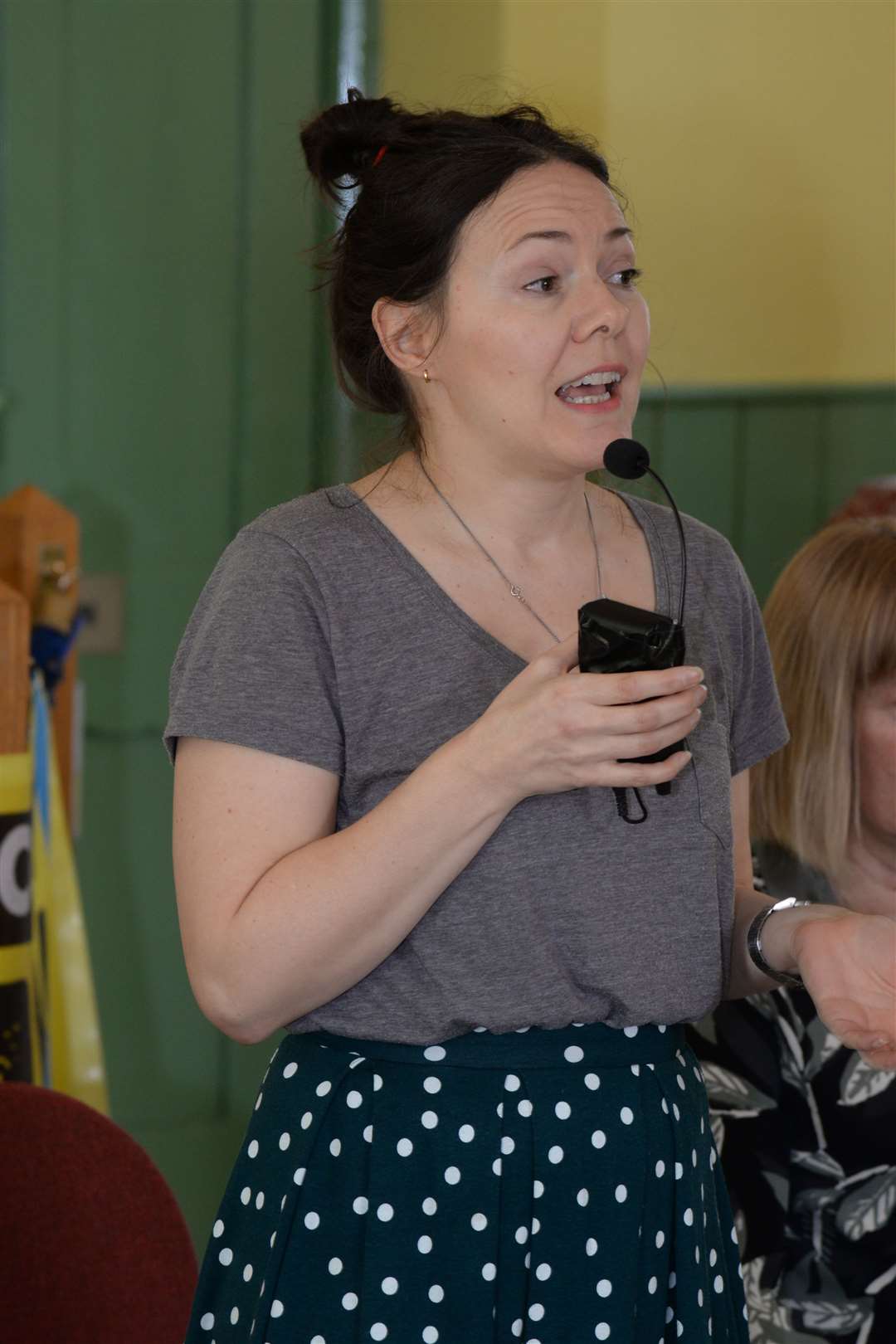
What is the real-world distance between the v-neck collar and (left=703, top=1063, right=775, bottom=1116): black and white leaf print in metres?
0.55

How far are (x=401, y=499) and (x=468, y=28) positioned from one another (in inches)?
67.6

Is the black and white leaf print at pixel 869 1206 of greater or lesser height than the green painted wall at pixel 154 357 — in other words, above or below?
below

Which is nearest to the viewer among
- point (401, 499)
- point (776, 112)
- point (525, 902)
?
point (525, 902)

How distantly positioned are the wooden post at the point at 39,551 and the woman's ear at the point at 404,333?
83cm

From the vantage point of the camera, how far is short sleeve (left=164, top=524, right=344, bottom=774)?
105 centimetres

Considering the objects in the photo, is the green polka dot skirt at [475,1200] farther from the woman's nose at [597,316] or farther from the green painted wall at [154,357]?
the green painted wall at [154,357]

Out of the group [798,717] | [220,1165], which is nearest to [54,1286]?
A: [798,717]

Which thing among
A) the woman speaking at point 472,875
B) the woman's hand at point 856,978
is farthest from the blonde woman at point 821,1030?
the woman's hand at point 856,978

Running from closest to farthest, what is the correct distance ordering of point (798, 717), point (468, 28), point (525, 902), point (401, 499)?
point (525, 902) → point (401, 499) → point (798, 717) → point (468, 28)

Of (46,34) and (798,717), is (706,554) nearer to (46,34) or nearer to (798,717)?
(798,717)

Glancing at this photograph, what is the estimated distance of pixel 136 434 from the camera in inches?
105

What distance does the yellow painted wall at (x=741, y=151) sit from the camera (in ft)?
7.72

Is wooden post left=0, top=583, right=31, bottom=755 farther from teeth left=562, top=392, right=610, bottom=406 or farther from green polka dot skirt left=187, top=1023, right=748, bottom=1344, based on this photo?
teeth left=562, top=392, right=610, bottom=406

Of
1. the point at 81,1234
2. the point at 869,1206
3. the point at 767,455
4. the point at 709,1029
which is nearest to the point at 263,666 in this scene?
the point at 81,1234
